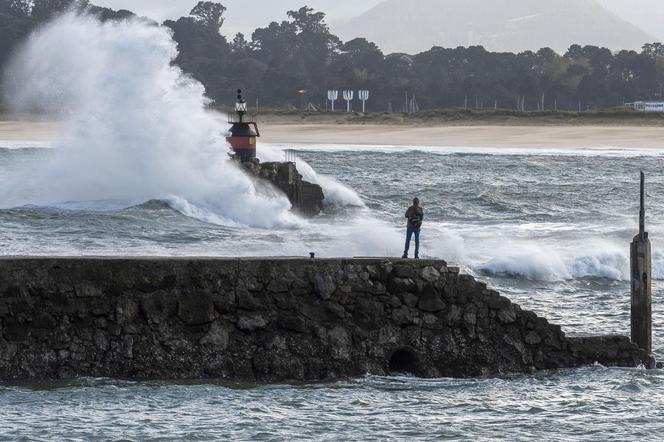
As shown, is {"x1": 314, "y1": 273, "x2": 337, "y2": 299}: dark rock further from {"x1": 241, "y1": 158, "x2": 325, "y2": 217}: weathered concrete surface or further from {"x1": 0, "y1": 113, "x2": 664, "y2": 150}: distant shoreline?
{"x1": 0, "y1": 113, "x2": 664, "y2": 150}: distant shoreline

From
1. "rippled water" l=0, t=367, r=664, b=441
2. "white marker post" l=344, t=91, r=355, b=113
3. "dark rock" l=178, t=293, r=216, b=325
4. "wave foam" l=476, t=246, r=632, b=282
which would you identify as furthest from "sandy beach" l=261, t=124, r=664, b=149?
A: "dark rock" l=178, t=293, r=216, b=325

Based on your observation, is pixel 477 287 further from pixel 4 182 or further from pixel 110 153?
pixel 4 182

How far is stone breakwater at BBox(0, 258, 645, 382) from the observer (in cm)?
1282

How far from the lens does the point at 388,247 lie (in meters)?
23.2

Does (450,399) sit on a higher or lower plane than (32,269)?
lower

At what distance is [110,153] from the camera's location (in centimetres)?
3253

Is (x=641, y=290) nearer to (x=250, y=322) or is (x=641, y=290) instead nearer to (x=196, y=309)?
(x=250, y=322)

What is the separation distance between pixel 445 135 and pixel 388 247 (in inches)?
1668

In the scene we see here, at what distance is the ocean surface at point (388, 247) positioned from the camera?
12188 mm

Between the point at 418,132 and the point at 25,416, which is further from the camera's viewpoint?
the point at 418,132

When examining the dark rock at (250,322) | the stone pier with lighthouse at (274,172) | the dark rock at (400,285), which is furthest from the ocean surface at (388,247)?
the dark rock at (400,285)

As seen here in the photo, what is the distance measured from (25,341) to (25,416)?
95cm

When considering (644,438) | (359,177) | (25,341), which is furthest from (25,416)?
(359,177)

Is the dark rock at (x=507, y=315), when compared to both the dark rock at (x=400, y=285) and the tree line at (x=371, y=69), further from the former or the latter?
the tree line at (x=371, y=69)
